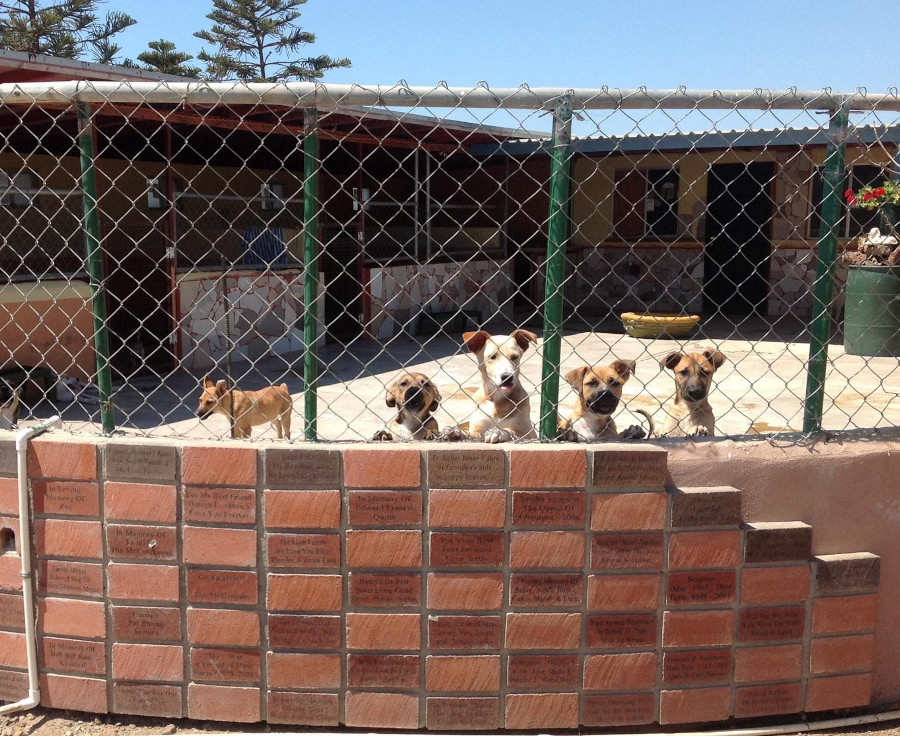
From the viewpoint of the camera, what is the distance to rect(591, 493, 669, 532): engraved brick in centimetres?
259

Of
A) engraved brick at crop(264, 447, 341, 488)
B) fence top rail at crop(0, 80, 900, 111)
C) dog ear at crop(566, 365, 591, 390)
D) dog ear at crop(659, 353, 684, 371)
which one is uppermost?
fence top rail at crop(0, 80, 900, 111)

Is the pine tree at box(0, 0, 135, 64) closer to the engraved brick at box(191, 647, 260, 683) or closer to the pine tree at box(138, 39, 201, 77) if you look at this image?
the pine tree at box(138, 39, 201, 77)

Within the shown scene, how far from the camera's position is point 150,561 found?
264 cm

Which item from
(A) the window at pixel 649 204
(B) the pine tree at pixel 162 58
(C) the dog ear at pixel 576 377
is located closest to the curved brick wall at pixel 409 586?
(C) the dog ear at pixel 576 377

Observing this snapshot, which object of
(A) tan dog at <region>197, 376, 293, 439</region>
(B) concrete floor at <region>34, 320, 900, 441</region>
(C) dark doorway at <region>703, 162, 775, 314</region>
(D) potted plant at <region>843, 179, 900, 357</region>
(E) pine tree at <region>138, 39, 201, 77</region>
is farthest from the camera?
(E) pine tree at <region>138, 39, 201, 77</region>

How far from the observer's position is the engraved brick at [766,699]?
2730 millimetres

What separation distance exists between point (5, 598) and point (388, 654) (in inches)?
50.5

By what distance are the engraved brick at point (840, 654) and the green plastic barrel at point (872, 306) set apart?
24.1ft

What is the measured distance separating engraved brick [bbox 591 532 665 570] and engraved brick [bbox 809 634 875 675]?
2.17 feet

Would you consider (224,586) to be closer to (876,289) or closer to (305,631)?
(305,631)

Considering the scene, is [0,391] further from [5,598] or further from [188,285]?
[5,598]

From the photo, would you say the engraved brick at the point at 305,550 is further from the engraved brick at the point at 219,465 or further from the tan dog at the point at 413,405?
the tan dog at the point at 413,405

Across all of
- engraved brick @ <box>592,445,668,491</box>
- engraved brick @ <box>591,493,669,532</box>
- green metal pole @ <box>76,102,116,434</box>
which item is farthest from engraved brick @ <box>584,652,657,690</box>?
green metal pole @ <box>76,102,116,434</box>

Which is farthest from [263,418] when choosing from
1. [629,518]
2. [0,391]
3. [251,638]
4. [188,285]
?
[188,285]
